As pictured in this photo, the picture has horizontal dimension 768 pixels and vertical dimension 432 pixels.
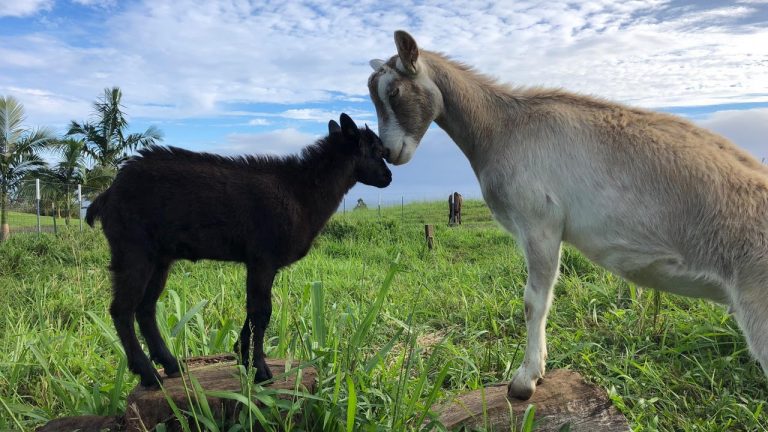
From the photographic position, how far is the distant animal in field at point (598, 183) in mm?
2965

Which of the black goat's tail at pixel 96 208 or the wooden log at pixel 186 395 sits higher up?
the black goat's tail at pixel 96 208

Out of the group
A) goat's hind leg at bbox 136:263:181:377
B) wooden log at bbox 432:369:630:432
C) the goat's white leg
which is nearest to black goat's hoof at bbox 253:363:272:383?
goat's hind leg at bbox 136:263:181:377

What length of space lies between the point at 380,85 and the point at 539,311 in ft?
5.47

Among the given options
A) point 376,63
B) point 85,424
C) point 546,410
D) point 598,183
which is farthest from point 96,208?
point 546,410

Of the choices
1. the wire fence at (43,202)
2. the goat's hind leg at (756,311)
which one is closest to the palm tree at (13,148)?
the wire fence at (43,202)

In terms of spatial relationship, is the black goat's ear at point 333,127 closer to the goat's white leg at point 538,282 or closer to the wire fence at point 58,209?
the goat's white leg at point 538,282

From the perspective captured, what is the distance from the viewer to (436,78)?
3506 mm

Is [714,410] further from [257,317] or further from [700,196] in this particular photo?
[257,317]

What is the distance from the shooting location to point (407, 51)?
331 centimetres

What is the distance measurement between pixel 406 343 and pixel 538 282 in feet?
2.85

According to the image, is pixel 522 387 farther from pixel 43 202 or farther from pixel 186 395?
pixel 43 202

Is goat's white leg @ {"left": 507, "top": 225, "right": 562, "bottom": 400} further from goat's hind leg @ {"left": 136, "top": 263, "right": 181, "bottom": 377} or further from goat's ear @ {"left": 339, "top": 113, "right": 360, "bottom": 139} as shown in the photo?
goat's hind leg @ {"left": 136, "top": 263, "right": 181, "bottom": 377}

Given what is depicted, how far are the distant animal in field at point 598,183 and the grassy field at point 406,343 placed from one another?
854mm

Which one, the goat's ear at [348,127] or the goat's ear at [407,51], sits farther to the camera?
the goat's ear at [407,51]
